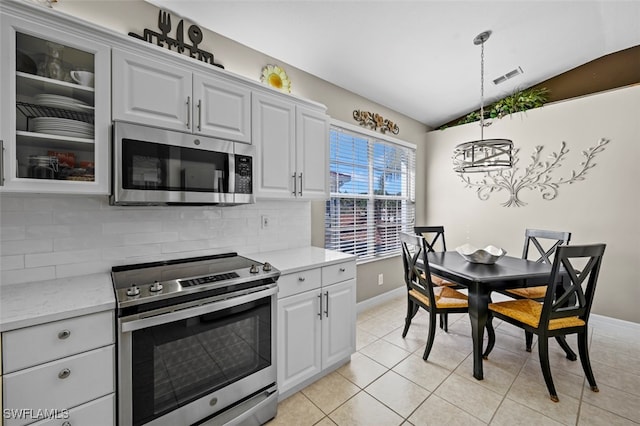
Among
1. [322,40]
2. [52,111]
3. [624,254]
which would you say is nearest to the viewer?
[52,111]

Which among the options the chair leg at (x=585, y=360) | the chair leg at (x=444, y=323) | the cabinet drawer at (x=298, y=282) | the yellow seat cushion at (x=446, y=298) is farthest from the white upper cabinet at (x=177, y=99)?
the chair leg at (x=585, y=360)

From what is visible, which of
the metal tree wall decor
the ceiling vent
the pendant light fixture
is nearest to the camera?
the pendant light fixture

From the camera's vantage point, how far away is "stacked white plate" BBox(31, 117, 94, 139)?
136 cm

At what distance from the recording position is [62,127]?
139 centimetres

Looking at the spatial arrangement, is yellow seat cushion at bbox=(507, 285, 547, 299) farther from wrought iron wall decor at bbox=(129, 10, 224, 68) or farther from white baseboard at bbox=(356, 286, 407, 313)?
wrought iron wall decor at bbox=(129, 10, 224, 68)

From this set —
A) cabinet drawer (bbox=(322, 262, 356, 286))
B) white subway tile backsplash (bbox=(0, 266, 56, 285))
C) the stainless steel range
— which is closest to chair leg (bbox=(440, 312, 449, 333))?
cabinet drawer (bbox=(322, 262, 356, 286))

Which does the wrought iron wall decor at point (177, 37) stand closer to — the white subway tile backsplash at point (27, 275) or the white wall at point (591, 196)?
the white subway tile backsplash at point (27, 275)

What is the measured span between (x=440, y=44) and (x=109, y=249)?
337 cm

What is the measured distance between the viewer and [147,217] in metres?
1.89

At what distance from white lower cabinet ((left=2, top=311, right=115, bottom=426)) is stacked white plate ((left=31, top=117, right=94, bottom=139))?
921 millimetres

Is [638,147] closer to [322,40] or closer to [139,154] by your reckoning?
[322,40]

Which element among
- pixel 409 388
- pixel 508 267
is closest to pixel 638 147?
pixel 508 267

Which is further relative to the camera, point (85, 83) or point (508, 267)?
point (508, 267)

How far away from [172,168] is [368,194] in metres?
2.49
